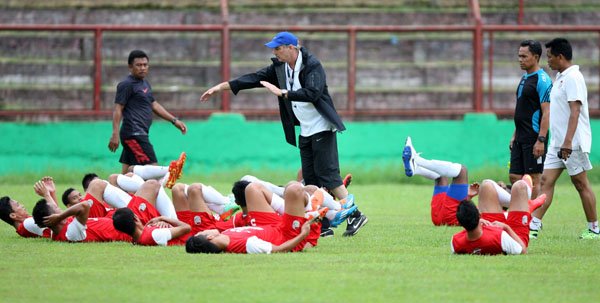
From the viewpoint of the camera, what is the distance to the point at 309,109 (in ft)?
43.5

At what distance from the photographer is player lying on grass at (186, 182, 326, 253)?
10977 millimetres

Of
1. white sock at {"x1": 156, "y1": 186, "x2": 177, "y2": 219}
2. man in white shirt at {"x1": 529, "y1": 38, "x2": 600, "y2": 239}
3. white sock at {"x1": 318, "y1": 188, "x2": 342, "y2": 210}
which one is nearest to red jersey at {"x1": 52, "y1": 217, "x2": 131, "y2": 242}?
white sock at {"x1": 156, "y1": 186, "x2": 177, "y2": 219}

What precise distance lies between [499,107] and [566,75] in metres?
10.4

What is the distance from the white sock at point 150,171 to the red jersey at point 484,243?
17.1 ft

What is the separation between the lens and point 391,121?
885 inches

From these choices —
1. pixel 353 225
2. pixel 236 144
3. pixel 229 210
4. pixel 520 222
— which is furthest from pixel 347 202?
pixel 236 144

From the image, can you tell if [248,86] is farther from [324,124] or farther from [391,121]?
[391,121]

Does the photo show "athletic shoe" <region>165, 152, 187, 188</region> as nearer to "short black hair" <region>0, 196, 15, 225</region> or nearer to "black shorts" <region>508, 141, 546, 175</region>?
"short black hair" <region>0, 196, 15, 225</region>

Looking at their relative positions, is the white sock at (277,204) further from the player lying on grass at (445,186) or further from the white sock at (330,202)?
the player lying on grass at (445,186)

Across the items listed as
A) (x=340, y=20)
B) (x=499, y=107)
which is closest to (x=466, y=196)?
(x=499, y=107)

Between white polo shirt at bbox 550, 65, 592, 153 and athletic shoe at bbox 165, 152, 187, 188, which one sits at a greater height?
A: white polo shirt at bbox 550, 65, 592, 153

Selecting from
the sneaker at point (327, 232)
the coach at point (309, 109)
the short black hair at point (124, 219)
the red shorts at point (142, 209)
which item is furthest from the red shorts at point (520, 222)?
the red shorts at point (142, 209)

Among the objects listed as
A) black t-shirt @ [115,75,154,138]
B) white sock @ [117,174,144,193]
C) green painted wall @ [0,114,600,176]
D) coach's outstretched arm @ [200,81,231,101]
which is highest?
coach's outstretched arm @ [200,81,231,101]

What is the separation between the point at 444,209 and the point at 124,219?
4488 millimetres
